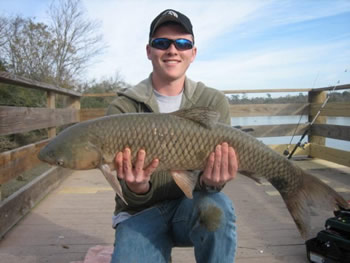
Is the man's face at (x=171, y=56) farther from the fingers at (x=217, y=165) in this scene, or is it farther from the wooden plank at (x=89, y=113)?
the wooden plank at (x=89, y=113)

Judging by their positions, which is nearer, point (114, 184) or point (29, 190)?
point (114, 184)

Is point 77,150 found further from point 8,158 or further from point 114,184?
point 8,158

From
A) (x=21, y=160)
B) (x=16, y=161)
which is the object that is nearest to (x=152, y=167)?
(x=16, y=161)

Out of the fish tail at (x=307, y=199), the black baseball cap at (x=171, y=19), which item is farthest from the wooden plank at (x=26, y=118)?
the fish tail at (x=307, y=199)

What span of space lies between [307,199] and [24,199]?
3141mm

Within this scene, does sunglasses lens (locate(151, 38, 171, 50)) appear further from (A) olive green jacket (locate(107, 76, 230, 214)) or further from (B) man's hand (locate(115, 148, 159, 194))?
(B) man's hand (locate(115, 148, 159, 194))

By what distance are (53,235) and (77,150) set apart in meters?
1.75

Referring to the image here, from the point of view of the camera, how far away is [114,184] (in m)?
1.92

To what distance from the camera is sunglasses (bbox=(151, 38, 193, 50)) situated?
94.3 inches

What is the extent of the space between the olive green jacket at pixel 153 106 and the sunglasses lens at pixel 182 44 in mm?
297

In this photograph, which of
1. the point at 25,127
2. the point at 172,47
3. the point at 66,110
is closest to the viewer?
the point at 172,47

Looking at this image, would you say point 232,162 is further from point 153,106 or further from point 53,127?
point 53,127

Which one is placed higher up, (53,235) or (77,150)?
(77,150)

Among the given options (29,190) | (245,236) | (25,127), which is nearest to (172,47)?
(245,236)
